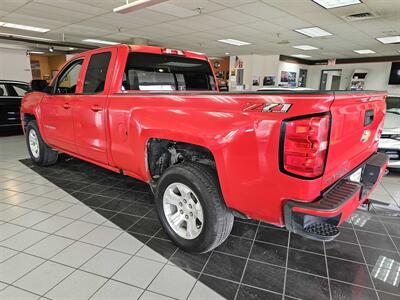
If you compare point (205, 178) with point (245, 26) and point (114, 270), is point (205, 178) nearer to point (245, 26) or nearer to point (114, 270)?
point (114, 270)

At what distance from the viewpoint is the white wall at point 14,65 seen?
46.0 ft

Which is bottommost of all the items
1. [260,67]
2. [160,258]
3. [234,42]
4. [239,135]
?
[160,258]

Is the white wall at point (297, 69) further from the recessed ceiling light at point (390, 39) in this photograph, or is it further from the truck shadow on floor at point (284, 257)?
the truck shadow on floor at point (284, 257)

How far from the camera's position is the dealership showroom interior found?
1562mm

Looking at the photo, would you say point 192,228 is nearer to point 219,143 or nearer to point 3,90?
point 219,143

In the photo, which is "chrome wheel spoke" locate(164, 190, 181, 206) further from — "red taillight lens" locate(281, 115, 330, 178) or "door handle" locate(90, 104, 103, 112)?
"door handle" locate(90, 104, 103, 112)

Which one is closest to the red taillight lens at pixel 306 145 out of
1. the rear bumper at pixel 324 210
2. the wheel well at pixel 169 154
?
the rear bumper at pixel 324 210

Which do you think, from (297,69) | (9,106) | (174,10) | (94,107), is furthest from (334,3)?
(297,69)

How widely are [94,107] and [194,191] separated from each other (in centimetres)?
162

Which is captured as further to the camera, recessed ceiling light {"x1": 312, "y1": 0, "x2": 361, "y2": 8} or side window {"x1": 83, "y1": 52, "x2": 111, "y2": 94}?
recessed ceiling light {"x1": 312, "y1": 0, "x2": 361, "y2": 8}

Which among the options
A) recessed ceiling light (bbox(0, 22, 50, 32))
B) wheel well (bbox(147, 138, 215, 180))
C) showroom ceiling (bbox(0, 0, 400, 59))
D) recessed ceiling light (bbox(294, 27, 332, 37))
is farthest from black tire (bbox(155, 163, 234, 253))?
recessed ceiling light (bbox(0, 22, 50, 32))

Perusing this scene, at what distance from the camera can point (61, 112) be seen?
3.64 metres

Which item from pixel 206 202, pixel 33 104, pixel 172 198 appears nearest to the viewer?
pixel 206 202

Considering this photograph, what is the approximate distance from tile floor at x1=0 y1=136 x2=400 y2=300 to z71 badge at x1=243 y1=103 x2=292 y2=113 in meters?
1.27
